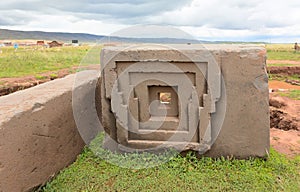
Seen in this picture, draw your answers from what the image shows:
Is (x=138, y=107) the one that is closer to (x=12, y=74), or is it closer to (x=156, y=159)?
(x=156, y=159)

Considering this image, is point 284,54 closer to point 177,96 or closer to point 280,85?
point 280,85

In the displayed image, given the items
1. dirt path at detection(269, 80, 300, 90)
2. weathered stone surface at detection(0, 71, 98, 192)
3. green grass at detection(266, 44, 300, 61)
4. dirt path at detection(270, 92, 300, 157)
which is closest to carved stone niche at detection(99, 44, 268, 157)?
weathered stone surface at detection(0, 71, 98, 192)

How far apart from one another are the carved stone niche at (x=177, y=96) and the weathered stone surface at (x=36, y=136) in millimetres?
710

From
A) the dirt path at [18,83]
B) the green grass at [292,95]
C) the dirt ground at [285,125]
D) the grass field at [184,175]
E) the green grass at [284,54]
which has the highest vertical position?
the green grass at [284,54]

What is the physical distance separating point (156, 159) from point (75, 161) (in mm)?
1242

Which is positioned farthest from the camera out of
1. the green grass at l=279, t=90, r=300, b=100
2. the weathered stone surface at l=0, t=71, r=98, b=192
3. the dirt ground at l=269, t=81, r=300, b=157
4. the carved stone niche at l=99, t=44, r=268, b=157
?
the green grass at l=279, t=90, r=300, b=100

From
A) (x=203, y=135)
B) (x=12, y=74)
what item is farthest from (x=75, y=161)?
(x=12, y=74)

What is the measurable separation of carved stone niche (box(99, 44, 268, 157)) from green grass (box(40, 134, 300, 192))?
0.20m

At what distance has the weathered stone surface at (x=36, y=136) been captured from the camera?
3.64 metres

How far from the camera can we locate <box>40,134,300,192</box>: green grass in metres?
4.34

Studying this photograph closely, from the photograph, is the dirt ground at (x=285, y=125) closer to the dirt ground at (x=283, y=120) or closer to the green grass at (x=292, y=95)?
the dirt ground at (x=283, y=120)

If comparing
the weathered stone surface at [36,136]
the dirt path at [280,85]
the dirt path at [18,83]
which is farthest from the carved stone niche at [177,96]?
the dirt path at [280,85]

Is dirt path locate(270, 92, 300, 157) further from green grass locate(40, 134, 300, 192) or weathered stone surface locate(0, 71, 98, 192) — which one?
weathered stone surface locate(0, 71, 98, 192)

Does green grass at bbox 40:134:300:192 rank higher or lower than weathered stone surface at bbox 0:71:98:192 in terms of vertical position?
lower
